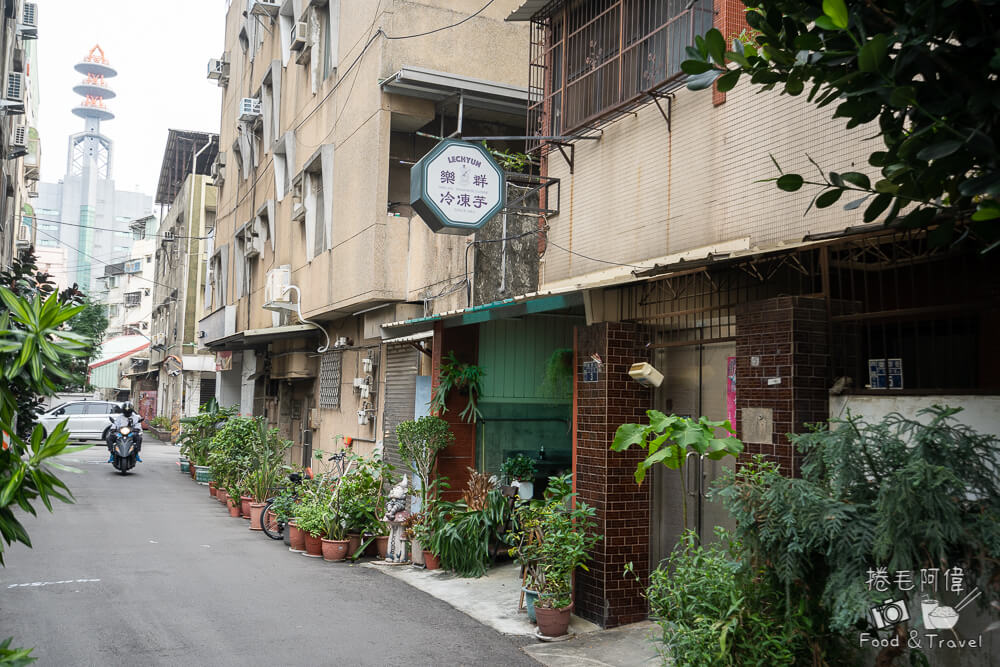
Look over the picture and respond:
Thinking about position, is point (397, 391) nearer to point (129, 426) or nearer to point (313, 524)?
point (313, 524)

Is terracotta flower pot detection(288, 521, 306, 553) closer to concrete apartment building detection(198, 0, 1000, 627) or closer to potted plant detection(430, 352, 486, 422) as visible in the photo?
concrete apartment building detection(198, 0, 1000, 627)

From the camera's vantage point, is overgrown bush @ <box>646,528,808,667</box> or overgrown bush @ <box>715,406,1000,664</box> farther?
overgrown bush @ <box>646,528,808,667</box>

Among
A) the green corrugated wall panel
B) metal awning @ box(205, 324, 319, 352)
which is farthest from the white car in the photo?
the green corrugated wall panel

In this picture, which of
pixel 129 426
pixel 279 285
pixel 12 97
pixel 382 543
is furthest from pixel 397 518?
pixel 12 97

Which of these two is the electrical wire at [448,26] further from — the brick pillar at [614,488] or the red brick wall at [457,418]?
the brick pillar at [614,488]

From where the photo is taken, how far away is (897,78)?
3.31 metres

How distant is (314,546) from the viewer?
1142 cm

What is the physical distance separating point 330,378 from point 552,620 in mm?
10254

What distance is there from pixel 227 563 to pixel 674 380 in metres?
6.35

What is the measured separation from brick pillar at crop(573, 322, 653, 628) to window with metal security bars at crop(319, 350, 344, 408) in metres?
9.08

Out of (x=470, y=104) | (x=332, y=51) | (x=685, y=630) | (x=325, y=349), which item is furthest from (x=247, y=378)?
(x=685, y=630)

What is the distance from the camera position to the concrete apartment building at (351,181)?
13.2m

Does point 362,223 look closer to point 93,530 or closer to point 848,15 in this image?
point 93,530

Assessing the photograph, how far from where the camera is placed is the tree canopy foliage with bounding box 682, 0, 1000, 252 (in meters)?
3.08
